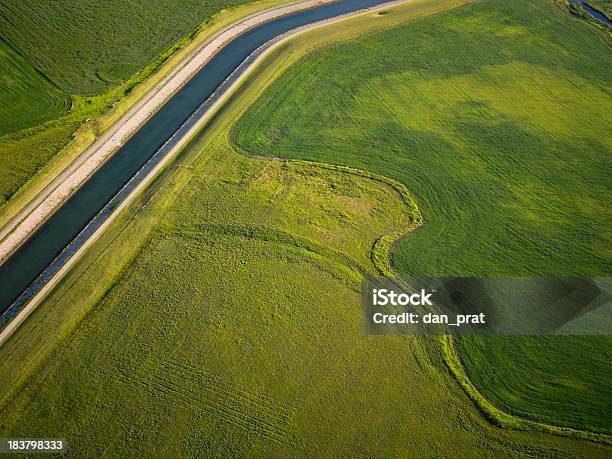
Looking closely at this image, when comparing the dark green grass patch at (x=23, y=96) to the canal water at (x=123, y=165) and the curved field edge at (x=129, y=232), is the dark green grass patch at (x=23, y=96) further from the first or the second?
the canal water at (x=123, y=165)

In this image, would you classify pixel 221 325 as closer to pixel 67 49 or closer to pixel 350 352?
pixel 350 352

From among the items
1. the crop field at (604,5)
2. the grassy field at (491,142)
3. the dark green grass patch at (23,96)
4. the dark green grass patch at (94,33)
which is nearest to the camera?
the grassy field at (491,142)

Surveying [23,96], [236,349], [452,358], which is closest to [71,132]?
[23,96]

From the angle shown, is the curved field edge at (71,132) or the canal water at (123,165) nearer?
the canal water at (123,165)

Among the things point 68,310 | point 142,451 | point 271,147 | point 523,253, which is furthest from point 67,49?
point 523,253

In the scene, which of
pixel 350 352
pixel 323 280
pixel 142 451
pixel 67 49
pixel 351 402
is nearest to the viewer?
pixel 142 451

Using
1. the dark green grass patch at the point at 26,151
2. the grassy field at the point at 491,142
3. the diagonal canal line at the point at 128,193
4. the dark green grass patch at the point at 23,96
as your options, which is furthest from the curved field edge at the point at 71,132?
the grassy field at the point at 491,142

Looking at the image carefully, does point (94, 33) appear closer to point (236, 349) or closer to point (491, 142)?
point (491, 142)
